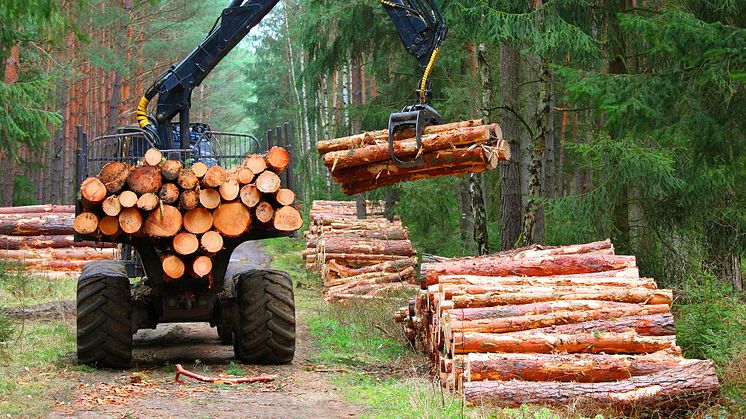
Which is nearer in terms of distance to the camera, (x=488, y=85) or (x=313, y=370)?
(x=313, y=370)

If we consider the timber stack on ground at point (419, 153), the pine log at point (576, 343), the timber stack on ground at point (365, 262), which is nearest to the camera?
the pine log at point (576, 343)

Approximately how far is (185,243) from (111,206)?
2.69 feet

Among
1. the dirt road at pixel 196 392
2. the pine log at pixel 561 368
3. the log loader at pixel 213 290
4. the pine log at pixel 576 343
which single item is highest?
the log loader at pixel 213 290

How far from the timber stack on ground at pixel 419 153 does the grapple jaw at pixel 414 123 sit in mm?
46

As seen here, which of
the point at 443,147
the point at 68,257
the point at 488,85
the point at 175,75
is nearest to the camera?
the point at 443,147

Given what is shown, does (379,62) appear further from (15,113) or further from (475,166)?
(475,166)

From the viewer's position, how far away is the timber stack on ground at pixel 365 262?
57.8 feet

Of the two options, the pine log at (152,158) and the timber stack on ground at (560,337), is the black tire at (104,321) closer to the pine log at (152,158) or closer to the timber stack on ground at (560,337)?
the pine log at (152,158)

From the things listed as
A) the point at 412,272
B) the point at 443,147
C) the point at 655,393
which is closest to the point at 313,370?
the point at 443,147

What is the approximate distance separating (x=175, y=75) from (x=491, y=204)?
50.2ft

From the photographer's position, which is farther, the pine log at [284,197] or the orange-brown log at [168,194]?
the pine log at [284,197]

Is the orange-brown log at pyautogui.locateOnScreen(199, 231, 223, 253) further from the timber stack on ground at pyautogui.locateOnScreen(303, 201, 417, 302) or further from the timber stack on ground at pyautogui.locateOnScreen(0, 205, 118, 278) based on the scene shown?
the timber stack on ground at pyautogui.locateOnScreen(0, 205, 118, 278)

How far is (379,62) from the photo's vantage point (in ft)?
75.6

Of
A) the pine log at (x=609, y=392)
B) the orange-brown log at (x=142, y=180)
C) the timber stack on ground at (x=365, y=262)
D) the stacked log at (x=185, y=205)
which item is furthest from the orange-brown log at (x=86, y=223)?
the timber stack on ground at (x=365, y=262)
